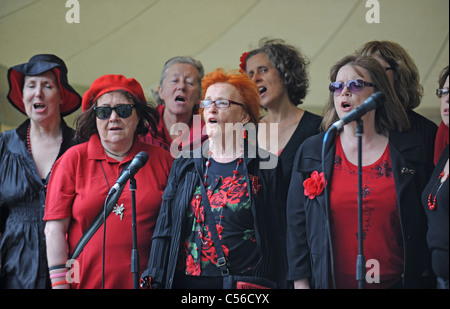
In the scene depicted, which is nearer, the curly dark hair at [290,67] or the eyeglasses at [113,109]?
the eyeglasses at [113,109]

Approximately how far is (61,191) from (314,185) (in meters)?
1.60

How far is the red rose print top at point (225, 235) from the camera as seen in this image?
4.76m

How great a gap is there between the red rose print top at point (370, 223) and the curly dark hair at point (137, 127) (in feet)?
4.40

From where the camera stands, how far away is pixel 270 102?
5.70 metres

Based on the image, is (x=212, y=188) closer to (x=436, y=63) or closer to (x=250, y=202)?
(x=250, y=202)

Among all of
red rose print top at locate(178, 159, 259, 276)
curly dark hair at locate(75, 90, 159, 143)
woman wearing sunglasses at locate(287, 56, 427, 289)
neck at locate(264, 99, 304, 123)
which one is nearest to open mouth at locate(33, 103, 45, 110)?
curly dark hair at locate(75, 90, 159, 143)

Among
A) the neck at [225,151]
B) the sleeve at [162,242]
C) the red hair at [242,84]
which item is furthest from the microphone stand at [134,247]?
the red hair at [242,84]

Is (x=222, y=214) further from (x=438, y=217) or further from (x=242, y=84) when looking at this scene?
(x=438, y=217)

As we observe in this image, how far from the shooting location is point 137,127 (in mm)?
5352

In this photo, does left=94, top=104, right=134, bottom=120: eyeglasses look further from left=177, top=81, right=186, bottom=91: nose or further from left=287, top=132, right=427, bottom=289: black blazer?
left=287, top=132, right=427, bottom=289: black blazer

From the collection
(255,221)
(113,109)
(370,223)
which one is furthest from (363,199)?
(113,109)

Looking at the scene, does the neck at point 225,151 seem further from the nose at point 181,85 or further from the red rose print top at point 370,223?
the nose at point 181,85
